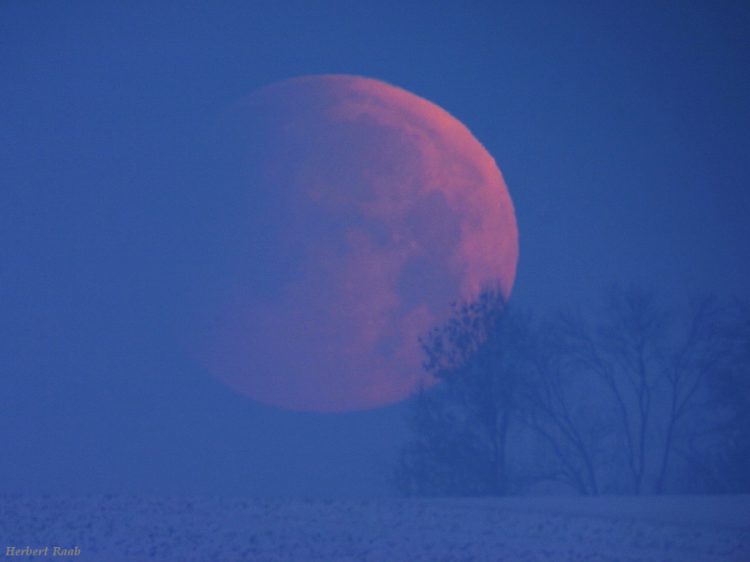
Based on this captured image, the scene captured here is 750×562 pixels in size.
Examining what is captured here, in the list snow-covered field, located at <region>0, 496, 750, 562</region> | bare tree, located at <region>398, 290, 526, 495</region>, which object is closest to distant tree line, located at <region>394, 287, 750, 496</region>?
bare tree, located at <region>398, 290, 526, 495</region>

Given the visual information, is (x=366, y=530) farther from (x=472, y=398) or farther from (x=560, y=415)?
(x=560, y=415)

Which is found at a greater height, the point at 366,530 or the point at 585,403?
the point at 585,403

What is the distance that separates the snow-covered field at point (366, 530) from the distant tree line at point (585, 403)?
1116 cm

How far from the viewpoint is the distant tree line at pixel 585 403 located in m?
33.3

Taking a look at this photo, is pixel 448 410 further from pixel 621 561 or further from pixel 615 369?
pixel 621 561

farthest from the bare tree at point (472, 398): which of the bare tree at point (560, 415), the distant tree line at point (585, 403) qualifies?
the bare tree at point (560, 415)

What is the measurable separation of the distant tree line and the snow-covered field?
11.2 m

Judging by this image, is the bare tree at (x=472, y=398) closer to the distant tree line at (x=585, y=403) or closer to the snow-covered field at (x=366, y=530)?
the distant tree line at (x=585, y=403)

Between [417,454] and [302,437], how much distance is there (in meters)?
18.5

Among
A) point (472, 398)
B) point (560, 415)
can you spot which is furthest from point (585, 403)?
point (472, 398)

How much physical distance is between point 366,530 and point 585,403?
21200 millimetres

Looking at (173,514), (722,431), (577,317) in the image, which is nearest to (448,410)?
(577,317)

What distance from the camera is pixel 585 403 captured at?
37156 mm

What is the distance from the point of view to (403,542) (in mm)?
17031
